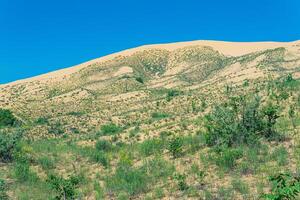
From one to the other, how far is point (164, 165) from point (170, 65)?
6742 cm

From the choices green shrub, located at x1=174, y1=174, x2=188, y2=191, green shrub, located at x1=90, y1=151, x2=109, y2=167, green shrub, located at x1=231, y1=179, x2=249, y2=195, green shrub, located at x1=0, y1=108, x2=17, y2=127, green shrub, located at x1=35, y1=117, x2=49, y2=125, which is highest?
green shrub, located at x1=0, y1=108, x2=17, y2=127

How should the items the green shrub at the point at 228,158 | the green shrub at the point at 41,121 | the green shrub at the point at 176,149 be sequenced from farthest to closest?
the green shrub at the point at 41,121 → the green shrub at the point at 176,149 → the green shrub at the point at 228,158

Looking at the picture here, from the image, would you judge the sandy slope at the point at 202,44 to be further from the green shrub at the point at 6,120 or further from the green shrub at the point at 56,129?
the green shrub at the point at 56,129

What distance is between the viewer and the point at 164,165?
65.2 feet

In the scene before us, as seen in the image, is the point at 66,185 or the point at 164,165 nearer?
the point at 66,185

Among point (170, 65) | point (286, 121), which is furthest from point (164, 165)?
point (170, 65)

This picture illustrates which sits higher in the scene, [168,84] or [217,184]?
[168,84]

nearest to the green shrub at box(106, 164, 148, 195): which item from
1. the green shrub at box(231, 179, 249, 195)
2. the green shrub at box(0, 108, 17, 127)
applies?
the green shrub at box(231, 179, 249, 195)

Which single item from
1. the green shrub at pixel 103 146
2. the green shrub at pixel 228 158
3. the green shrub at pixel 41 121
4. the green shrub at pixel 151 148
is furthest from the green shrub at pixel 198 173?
the green shrub at pixel 41 121

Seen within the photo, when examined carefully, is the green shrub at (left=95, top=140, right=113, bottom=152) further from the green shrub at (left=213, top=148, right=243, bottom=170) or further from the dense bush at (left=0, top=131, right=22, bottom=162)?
the green shrub at (left=213, top=148, right=243, bottom=170)

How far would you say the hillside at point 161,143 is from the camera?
56.2 ft

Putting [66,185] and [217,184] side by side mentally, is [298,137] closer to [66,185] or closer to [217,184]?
[217,184]

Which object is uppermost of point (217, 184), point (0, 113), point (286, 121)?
point (0, 113)

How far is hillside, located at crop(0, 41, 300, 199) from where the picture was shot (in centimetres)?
1714
